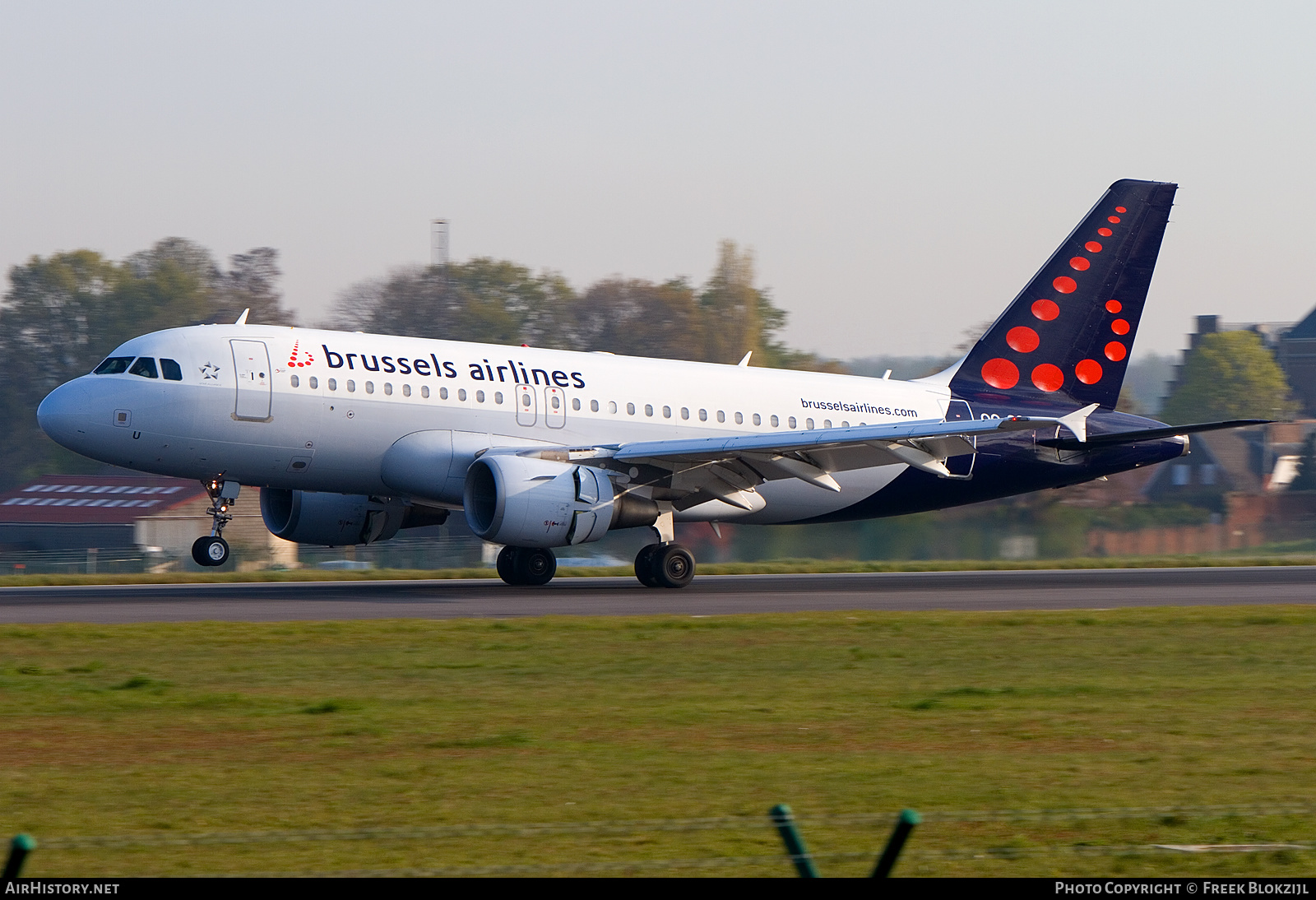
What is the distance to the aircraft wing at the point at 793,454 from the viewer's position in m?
26.0

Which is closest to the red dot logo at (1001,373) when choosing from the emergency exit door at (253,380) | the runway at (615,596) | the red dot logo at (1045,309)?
the red dot logo at (1045,309)

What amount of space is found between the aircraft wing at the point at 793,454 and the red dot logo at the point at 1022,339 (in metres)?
4.11

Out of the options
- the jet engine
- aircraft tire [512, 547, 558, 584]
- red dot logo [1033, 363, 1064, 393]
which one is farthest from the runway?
red dot logo [1033, 363, 1064, 393]

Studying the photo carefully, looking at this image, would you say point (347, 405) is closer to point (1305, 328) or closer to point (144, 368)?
point (144, 368)

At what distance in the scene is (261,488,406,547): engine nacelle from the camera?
28234mm

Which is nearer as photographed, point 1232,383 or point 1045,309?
point 1045,309

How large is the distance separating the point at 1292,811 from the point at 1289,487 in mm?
68402

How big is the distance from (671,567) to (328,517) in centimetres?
677

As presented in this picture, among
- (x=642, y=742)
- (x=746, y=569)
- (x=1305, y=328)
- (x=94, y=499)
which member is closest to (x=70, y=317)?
(x=94, y=499)

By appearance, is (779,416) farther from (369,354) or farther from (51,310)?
(51,310)

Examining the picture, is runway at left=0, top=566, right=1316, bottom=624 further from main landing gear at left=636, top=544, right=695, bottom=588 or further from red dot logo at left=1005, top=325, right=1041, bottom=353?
red dot logo at left=1005, top=325, right=1041, bottom=353

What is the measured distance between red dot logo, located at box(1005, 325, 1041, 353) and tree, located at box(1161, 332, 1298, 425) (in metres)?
73.1

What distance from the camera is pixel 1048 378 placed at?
3291cm

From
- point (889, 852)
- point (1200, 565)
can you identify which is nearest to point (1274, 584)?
point (1200, 565)
